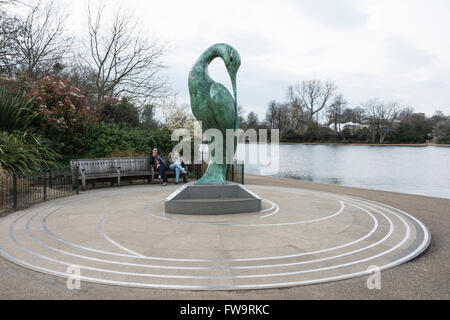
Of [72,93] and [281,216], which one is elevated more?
[72,93]

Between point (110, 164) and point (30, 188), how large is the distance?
10.8 feet

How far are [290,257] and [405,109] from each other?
4100 inches

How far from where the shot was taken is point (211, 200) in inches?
289

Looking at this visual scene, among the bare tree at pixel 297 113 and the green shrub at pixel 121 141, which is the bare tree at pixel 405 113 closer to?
the bare tree at pixel 297 113

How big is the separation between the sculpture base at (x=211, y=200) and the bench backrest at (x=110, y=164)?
16.8ft

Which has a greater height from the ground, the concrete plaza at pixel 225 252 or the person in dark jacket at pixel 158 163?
the person in dark jacket at pixel 158 163

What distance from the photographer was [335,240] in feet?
17.1

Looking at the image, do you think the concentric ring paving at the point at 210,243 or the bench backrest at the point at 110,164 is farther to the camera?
the bench backrest at the point at 110,164

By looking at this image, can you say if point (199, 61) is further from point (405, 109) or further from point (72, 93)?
point (405, 109)

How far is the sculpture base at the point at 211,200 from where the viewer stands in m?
7.08

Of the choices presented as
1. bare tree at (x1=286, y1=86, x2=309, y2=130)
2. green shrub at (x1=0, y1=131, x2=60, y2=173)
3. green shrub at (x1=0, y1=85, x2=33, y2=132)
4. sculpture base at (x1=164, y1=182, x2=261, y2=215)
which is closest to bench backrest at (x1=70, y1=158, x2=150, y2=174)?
green shrub at (x1=0, y1=131, x2=60, y2=173)

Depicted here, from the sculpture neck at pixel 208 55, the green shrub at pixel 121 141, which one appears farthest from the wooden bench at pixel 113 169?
the sculpture neck at pixel 208 55

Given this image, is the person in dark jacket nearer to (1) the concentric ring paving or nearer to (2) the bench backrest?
(2) the bench backrest
